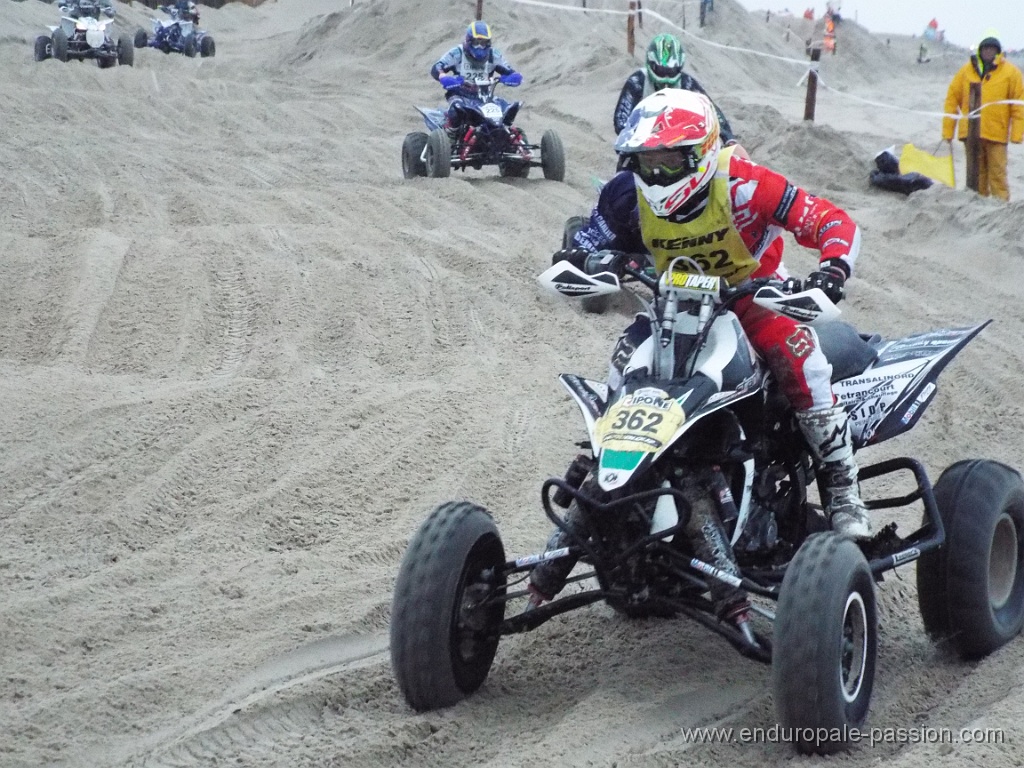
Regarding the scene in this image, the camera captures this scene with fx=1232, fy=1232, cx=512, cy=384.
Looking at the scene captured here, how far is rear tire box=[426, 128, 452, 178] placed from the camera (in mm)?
12727

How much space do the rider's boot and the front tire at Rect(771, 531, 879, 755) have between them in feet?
2.27

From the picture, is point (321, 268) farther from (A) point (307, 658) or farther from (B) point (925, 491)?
(B) point (925, 491)

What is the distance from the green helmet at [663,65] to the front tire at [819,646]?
668 cm

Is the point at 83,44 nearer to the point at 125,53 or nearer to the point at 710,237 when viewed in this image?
the point at 125,53

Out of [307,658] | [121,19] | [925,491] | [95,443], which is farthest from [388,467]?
[121,19]

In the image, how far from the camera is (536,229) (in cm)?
1080

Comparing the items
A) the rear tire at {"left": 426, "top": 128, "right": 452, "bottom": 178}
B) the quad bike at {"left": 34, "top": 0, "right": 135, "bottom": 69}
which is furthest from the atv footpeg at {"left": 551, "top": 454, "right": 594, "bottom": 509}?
the quad bike at {"left": 34, "top": 0, "right": 135, "bottom": 69}

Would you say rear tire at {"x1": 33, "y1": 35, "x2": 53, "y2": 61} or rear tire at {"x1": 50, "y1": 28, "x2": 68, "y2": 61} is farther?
rear tire at {"x1": 33, "y1": 35, "x2": 53, "y2": 61}

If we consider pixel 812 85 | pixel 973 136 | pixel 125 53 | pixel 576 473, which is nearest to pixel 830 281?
pixel 576 473

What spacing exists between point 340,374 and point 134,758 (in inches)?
145

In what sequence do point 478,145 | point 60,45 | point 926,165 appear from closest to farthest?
point 478,145
point 926,165
point 60,45

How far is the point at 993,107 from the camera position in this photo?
1241 centimetres

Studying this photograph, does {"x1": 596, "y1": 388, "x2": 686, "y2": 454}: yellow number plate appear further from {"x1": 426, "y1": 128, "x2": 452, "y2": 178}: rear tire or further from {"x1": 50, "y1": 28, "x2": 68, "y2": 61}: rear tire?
{"x1": 50, "y1": 28, "x2": 68, "y2": 61}: rear tire

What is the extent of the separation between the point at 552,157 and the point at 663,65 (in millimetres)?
3656
